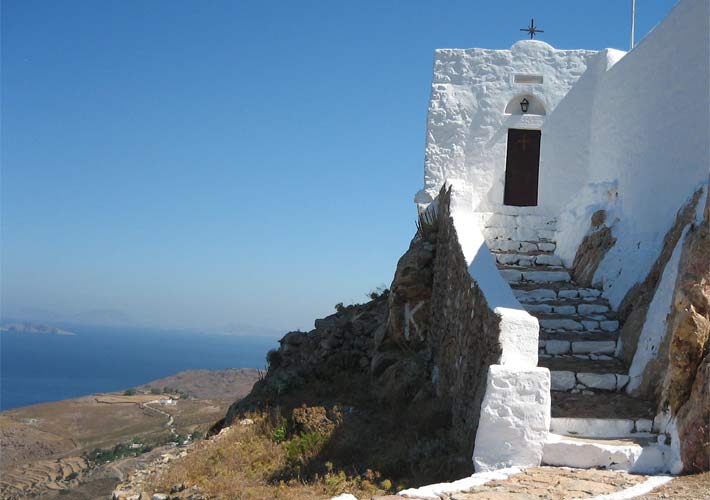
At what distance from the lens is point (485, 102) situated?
12289 mm

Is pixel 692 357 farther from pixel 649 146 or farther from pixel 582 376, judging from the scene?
pixel 649 146

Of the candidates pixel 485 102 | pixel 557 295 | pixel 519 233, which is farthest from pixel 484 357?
pixel 485 102

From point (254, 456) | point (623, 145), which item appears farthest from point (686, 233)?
point (254, 456)

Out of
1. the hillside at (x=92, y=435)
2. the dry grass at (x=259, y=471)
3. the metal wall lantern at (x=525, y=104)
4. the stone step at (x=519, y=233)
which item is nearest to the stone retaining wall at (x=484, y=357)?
the dry grass at (x=259, y=471)

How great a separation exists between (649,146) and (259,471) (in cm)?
634

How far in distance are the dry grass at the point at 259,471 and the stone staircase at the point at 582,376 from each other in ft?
5.66

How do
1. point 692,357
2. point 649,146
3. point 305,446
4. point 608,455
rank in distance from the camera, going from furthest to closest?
point 649,146
point 305,446
point 692,357
point 608,455

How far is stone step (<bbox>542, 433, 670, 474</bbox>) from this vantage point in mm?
5230

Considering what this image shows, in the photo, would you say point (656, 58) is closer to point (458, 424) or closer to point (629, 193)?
point (629, 193)

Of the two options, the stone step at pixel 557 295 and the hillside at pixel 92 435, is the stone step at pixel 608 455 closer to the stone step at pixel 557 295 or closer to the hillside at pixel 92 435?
the stone step at pixel 557 295

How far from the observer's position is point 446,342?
330 inches

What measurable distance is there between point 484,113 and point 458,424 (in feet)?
23.3

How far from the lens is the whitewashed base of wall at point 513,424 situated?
5352 millimetres

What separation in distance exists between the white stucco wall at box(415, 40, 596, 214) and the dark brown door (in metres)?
0.19
